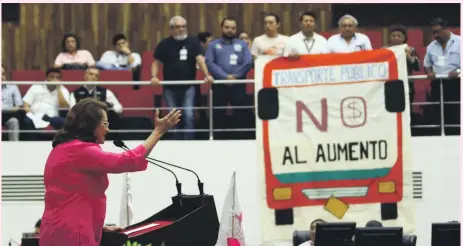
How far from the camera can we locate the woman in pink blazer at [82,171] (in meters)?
7.28

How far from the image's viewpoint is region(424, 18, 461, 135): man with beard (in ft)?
46.3

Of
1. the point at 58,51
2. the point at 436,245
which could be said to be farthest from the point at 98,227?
the point at 58,51

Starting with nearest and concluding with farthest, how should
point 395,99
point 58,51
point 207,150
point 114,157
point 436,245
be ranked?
point 114,157 < point 436,245 < point 395,99 < point 207,150 < point 58,51

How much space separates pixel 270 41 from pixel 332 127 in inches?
56.7

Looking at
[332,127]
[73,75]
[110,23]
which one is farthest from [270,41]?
[110,23]

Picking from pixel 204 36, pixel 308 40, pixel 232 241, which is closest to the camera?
pixel 232 241

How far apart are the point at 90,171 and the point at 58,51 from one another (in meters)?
10.3

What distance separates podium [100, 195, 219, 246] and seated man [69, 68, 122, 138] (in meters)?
6.15

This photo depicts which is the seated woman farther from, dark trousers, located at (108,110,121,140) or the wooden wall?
the wooden wall

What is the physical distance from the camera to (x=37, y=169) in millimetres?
14734

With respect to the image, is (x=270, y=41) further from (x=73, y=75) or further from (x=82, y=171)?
(x=82, y=171)

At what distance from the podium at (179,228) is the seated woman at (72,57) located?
7.13 m

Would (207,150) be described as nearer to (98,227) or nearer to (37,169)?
(37,169)

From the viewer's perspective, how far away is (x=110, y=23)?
17.7 m
